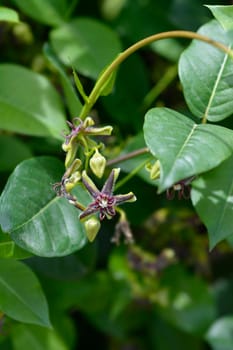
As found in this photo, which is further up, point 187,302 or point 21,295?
point 21,295

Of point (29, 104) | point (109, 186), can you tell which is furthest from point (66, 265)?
point (109, 186)

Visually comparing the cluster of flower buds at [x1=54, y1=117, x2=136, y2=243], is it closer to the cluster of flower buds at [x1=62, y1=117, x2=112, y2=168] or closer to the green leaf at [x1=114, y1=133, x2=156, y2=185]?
the cluster of flower buds at [x1=62, y1=117, x2=112, y2=168]

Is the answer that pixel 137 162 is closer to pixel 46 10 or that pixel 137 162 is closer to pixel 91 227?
pixel 91 227

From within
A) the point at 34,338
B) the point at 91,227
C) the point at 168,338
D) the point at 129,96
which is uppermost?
the point at 91,227

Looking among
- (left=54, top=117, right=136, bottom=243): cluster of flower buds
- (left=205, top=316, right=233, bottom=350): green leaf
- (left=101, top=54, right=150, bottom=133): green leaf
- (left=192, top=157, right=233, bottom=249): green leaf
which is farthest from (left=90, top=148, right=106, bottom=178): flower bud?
(left=205, top=316, right=233, bottom=350): green leaf

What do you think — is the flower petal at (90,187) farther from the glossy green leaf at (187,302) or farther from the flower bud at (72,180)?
the glossy green leaf at (187,302)

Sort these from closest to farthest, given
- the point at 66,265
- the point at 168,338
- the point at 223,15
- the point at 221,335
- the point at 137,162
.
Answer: the point at 223,15
the point at 137,162
the point at 66,265
the point at 221,335
the point at 168,338

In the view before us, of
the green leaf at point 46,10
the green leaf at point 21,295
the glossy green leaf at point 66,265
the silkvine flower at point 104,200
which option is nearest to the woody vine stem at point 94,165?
the silkvine flower at point 104,200

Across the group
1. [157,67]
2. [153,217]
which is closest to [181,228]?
[153,217]
